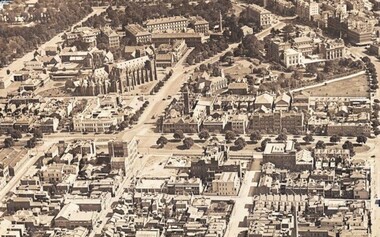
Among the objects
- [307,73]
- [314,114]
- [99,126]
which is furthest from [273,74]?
[99,126]

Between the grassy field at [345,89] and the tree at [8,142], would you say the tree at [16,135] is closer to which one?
the tree at [8,142]

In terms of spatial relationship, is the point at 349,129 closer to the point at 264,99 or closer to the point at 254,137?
the point at 254,137

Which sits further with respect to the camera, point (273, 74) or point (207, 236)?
point (273, 74)

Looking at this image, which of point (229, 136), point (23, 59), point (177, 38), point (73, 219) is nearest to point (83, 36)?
point (23, 59)

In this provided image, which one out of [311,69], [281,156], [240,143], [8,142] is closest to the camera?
[281,156]

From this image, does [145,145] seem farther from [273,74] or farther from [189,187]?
[273,74]

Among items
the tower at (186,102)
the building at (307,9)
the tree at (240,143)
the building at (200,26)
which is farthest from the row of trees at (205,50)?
the tree at (240,143)
